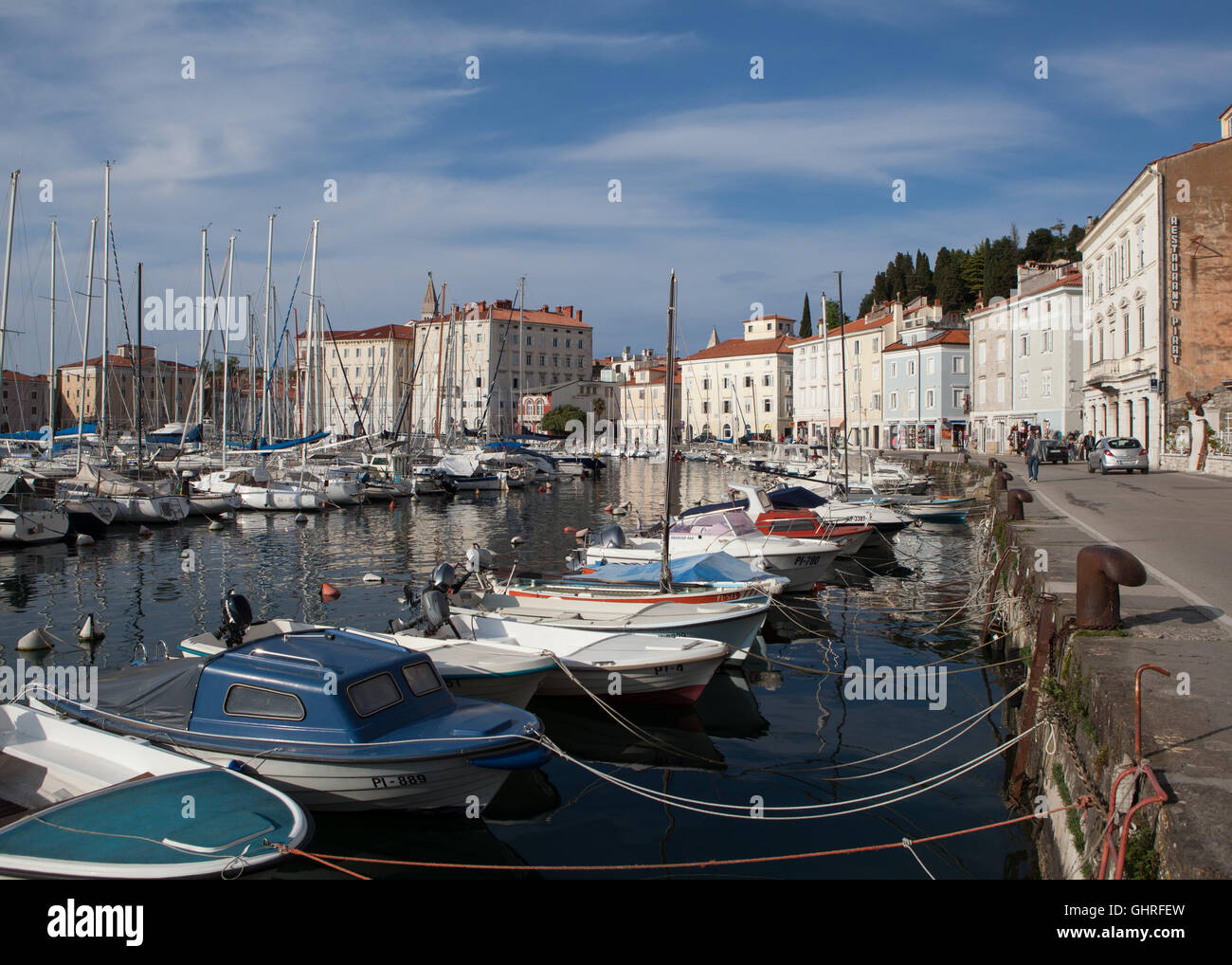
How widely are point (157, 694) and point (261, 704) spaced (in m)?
1.60

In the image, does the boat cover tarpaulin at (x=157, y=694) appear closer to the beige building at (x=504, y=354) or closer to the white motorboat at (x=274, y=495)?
the white motorboat at (x=274, y=495)

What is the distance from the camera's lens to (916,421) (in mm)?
85875

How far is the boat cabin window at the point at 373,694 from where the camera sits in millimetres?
9625

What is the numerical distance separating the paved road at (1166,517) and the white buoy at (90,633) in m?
19.7

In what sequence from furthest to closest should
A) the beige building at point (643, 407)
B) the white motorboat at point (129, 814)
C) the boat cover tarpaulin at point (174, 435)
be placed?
the beige building at point (643, 407), the boat cover tarpaulin at point (174, 435), the white motorboat at point (129, 814)

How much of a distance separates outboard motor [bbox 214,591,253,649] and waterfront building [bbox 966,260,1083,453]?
6041 centimetres

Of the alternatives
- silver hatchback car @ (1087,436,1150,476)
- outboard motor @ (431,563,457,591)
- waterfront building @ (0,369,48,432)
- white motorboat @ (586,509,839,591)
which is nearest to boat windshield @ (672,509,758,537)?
white motorboat @ (586,509,839,591)

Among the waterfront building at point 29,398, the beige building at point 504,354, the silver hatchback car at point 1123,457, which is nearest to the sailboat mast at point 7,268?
the silver hatchback car at point 1123,457

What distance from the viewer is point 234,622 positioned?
12.7 m

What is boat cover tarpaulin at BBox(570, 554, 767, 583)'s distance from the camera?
58.6 feet

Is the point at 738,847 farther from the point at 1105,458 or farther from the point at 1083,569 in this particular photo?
the point at 1105,458

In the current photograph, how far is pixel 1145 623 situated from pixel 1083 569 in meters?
1.35

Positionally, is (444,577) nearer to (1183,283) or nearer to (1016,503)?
(1016,503)
